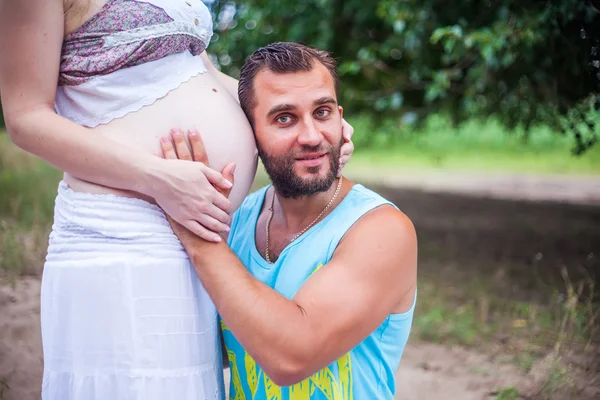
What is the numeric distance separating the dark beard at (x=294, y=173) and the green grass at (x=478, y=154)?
974 cm

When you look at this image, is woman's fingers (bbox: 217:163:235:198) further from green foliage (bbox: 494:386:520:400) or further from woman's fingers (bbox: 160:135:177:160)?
green foliage (bbox: 494:386:520:400)

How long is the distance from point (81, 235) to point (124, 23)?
0.54 m

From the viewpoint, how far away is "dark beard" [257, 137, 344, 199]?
1.98 metres

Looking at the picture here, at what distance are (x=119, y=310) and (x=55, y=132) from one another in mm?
455

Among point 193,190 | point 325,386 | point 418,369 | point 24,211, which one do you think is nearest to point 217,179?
point 193,190

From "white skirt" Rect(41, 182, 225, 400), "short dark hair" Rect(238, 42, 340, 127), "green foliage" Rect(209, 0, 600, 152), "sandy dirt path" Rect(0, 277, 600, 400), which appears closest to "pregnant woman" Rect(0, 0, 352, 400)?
"white skirt" Rect(41, 182, 225, 400)

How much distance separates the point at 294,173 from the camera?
200 cm

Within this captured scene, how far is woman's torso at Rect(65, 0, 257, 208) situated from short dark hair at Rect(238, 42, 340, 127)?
0.06 metres

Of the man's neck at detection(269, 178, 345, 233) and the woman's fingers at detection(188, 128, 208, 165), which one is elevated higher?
the woman's fingers at detection(188, 128, 208, 165)

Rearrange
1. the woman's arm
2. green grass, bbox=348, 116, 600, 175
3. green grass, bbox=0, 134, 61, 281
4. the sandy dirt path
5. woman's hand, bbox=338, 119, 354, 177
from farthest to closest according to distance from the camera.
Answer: green grass, bbox=348, 116, 600, 175, green grass, bbox=0, 134, 61, 281, the sandy dirt path, woman's hand, bbox=338, 119, 354, 177, the woman's arm

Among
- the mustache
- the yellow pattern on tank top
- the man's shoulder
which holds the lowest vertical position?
the yellow pattern on tank top

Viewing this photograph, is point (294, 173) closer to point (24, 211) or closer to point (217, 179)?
point (217, 179)

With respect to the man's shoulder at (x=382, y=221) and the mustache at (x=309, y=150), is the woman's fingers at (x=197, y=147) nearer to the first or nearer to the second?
the mustache at (x=309, y=150)

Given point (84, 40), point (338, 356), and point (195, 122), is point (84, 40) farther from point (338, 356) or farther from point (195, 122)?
point (338, 356)
